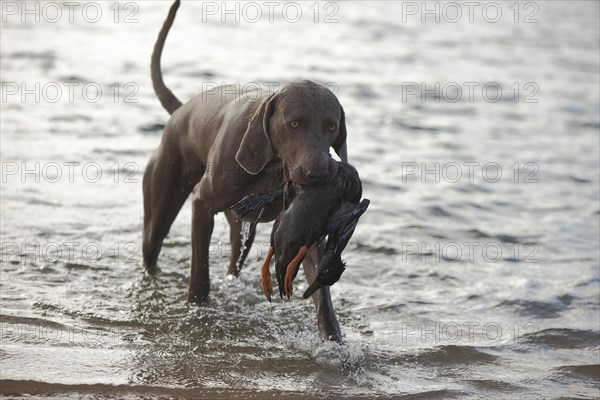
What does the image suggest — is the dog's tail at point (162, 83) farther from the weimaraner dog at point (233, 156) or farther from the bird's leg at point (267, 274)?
the bird's leg at point (267, 274)

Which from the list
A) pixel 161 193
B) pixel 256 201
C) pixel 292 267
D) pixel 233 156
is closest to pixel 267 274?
pixel 292 267

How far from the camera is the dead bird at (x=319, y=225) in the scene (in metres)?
4.75

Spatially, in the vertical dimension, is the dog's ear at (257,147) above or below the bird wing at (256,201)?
above

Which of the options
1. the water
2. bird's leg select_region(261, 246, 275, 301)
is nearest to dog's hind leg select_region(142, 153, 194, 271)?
the water

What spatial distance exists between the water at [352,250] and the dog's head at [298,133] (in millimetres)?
1035

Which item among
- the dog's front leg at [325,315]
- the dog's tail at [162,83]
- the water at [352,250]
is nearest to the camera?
the water at [352,250]

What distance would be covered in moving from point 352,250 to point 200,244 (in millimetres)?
1811

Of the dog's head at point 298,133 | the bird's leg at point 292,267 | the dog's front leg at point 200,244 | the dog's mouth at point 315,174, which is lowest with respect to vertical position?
the dog's front leg at point 200,244

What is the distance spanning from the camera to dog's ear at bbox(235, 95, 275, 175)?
5.23 metres

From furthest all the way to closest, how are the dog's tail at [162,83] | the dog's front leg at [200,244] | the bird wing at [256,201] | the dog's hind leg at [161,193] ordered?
the dog's tail at [162,83] → the dog's hind leg at [161,193] → the dog's front leg at [200,244] → the bird wing at [256,201]

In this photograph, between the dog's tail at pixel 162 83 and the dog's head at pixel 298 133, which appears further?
the dog's tail at pixel 162 83

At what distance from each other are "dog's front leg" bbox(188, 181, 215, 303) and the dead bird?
3.46 ft

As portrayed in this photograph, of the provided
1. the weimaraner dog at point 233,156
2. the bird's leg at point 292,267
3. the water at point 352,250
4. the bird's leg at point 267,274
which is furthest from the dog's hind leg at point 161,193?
the bird's leg at point 292,267

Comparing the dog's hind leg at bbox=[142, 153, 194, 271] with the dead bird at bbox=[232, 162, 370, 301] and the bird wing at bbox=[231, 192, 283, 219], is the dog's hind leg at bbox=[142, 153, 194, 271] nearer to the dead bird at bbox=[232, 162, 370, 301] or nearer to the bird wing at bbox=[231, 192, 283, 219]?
the bird wing at bbox=[231, 192, 283, 219]
